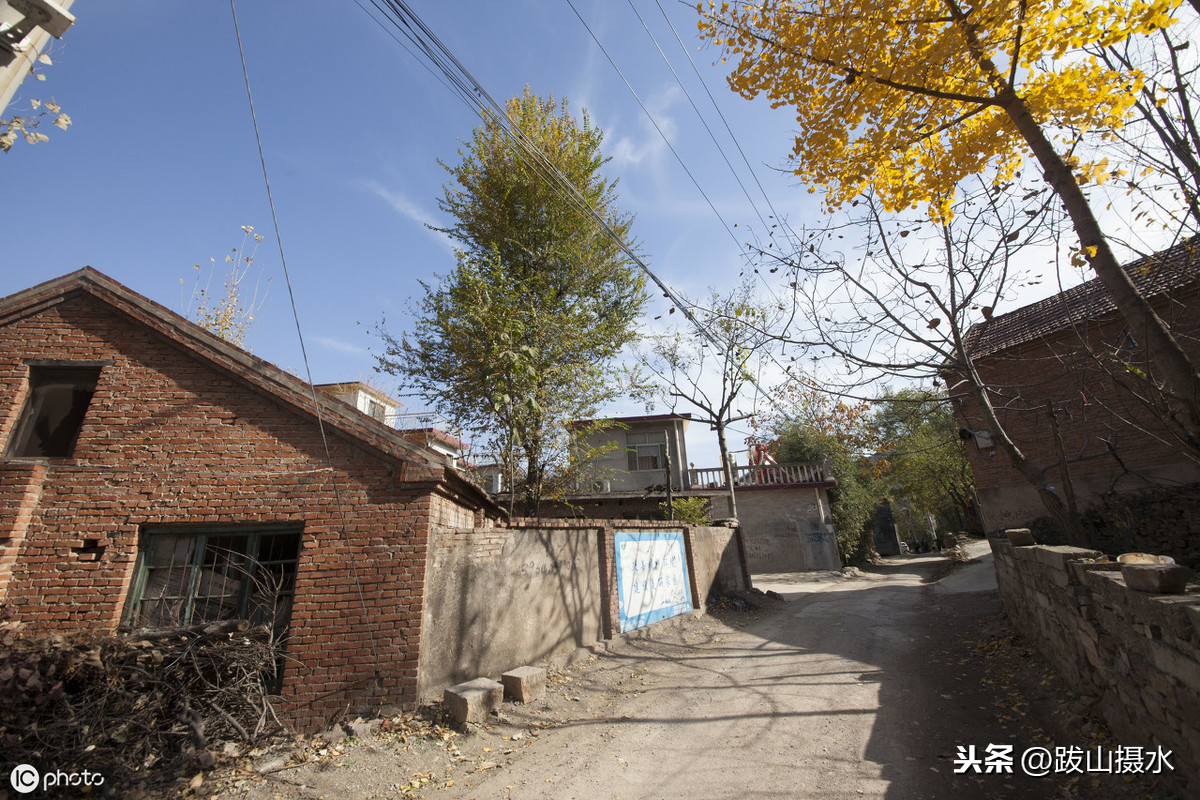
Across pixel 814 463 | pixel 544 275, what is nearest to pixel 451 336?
pixel 544 275

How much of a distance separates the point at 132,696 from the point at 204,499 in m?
2.14

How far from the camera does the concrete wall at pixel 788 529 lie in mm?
22406

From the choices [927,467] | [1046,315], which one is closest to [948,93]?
[1046,315]

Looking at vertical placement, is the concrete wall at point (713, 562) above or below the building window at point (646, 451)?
below

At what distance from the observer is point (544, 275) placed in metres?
14.1

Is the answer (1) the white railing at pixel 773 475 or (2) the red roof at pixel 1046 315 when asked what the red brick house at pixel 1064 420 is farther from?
(1) the white railing at pixel 773 475

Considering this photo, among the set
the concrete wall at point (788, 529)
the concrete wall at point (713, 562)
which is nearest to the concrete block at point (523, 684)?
the concrete wall at point (713, 562)

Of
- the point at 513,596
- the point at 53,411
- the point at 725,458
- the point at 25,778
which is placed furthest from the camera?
the point at 725,458

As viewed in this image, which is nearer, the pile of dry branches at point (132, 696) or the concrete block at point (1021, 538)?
the pile of dry branches at point (132, 696)

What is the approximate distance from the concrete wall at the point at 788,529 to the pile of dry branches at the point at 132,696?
1914 cm

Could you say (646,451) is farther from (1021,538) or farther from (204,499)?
(204,499)

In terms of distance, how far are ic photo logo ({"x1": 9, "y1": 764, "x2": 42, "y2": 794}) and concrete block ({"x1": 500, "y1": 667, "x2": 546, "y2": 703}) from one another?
416 centimetres

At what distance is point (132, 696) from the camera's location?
4926 millimetres

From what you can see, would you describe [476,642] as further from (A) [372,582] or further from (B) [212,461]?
(B) [212,461]
